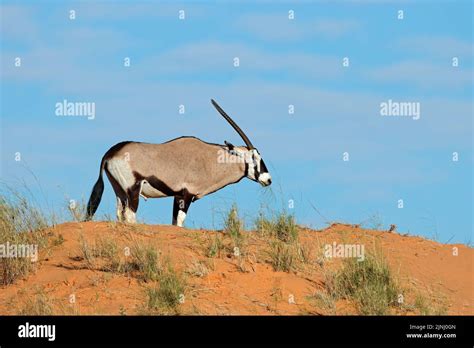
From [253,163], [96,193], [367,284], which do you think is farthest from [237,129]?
[367,284]

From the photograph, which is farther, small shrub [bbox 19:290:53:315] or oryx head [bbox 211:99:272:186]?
oryx head [bbox 211:99:272:186]

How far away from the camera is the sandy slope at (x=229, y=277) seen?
14086 millimetres

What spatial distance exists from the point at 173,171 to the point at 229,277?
189 inches

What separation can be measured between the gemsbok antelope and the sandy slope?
2041 mm

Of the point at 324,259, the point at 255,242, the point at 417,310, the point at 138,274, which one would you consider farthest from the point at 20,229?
the point at 417,310

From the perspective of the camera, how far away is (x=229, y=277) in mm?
14789

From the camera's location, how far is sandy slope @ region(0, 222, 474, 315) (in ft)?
46.2

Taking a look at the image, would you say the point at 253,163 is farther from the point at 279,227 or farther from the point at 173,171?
the point at 279,227

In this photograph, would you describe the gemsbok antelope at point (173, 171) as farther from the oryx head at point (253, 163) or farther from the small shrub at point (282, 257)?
the small shrub at point (282, 257)

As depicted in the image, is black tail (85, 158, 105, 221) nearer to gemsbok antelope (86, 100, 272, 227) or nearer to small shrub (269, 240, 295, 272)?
gemsbok antelope (86, 100, 272, 227)

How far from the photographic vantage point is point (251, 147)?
69.1ft

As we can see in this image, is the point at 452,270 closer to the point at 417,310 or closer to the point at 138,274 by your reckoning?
the point at 417,310

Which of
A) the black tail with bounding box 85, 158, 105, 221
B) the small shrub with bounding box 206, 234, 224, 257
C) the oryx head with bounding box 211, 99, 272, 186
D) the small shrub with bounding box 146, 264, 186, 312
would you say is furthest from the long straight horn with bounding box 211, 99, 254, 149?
the small shrub with bounding box 146, 264, 186, 312
